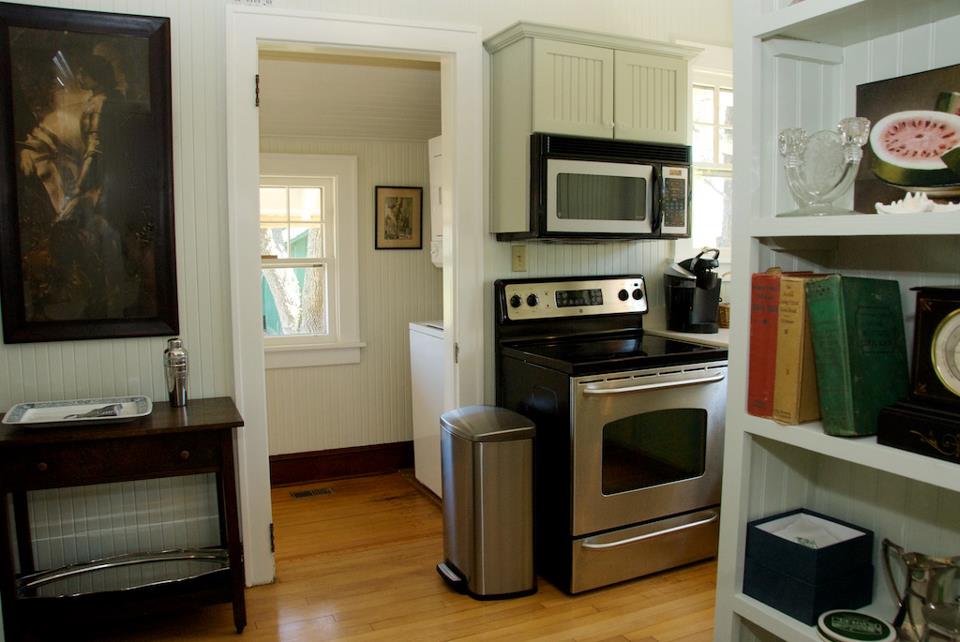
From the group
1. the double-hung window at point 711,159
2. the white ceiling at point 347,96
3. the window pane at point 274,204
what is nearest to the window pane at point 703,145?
the double-hung window at point 711,159

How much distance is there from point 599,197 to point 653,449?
3.25 feet

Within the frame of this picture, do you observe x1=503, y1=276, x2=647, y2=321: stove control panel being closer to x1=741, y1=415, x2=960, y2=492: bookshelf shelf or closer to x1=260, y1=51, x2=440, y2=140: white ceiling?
x1=260, y1=51, x2=440, y2=140: white ceiling

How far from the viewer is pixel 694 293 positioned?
331 centimetres

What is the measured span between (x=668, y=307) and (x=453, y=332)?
102 cm

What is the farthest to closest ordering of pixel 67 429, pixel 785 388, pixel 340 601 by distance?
1. pixel 340 601
2. pixel 67 429
3. pixel 785 388

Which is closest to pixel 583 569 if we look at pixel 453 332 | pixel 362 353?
pixel 453 332

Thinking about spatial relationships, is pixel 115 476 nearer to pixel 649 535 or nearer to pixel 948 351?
pixel 649 535

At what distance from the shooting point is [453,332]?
3.15m

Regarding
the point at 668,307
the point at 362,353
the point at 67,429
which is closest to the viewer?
the point at 67,429

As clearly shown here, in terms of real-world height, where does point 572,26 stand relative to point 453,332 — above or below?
above

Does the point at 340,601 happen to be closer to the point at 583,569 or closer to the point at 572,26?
the point at 583,569

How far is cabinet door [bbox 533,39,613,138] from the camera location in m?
2.85

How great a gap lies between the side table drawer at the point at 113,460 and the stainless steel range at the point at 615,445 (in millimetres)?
1169

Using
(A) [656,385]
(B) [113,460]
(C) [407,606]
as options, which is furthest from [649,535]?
(B) [113,460]
